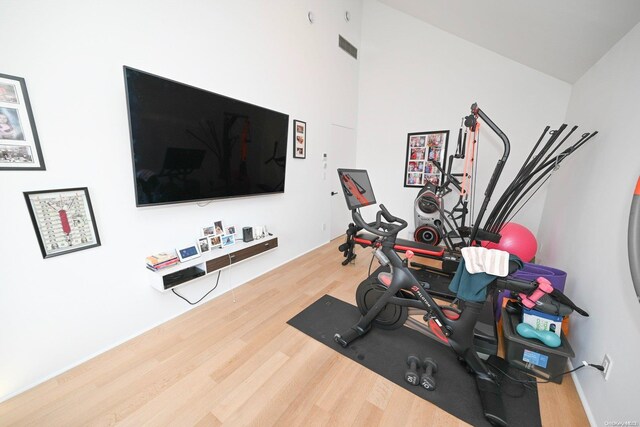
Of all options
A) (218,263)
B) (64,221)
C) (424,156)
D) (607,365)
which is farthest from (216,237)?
(424,156)

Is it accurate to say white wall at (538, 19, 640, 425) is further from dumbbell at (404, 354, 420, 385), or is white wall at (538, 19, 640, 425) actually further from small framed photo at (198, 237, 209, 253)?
small framed photo at (198, 237, 209, 253)

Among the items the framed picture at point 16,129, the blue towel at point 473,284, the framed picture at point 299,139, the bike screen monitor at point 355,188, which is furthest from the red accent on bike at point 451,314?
the framed picture at point 16,129

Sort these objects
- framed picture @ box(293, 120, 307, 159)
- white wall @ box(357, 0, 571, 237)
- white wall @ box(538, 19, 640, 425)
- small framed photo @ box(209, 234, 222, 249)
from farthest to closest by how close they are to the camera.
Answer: white wall @ box(357, 0, 571, 237), framed picture @ box(293, 120, 307, 159), small framed photo @ box(209, 234, 222, 249), white wall @ box(538, 19, 640, 425)

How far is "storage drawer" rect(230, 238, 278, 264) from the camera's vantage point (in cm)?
240

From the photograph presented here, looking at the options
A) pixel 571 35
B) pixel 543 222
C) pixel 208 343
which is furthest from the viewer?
pixel 543 222

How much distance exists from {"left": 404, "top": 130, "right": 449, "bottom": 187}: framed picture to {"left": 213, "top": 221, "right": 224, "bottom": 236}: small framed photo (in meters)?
3.27

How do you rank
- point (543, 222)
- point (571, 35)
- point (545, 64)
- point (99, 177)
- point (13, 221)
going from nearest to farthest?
point (13, 221) → point (99, 177) → point (571, 35) → point (545, 64) → point (543, 222)

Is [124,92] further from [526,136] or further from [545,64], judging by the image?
[526,136]

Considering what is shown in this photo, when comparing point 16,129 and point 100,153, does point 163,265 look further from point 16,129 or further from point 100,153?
point 16,129

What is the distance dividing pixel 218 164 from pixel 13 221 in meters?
1.28

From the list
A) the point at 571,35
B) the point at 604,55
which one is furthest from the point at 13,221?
the point at 604,55

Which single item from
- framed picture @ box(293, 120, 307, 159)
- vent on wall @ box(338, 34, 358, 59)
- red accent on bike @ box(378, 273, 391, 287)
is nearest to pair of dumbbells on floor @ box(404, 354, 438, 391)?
red accent on bike @ box(378, 273, 391, 287)

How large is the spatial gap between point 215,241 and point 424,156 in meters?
3.54

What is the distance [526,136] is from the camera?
3.36m
